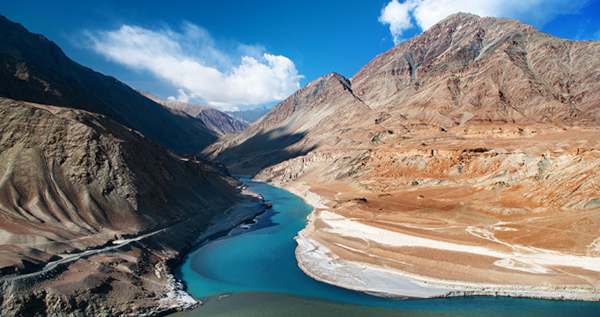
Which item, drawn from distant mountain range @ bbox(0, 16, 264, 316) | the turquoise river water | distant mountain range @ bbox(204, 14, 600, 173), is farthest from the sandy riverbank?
distant mountain range @ bbox(204, 14, 600, 173)

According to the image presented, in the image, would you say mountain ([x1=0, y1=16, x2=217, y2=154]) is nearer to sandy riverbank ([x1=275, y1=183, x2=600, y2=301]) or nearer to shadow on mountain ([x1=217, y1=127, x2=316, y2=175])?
shadow on mountain ([x1=217, y1=127, x2=316, y2=175])

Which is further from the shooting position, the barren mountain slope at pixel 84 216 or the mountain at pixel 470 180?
the mountain at pixel 470 180

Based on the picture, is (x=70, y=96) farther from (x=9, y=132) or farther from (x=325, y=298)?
(x=325, y=298)

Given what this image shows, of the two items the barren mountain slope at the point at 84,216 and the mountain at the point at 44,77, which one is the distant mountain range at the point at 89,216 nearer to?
the barren mountain slope at the point at 84,216

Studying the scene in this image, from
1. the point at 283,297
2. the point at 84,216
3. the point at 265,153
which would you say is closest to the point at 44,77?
the point at 84,216

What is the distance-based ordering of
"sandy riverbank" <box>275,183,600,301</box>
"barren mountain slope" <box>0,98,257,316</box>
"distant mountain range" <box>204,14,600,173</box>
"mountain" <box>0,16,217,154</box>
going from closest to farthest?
"barren mountain slope" <box>0,98,257,316</box> < "sandy riverbank" <box>275,183,600,301</box> < "mountain" <box>0,16,217,154</box> < "distant mountain range" <box>204,14,600,173</box>

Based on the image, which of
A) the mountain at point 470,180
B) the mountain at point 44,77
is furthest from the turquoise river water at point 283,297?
the mountain at point 44,77

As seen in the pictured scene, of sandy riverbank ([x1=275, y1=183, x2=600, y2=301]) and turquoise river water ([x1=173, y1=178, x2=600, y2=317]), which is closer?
turquoise river water ([x1=173, y1=178, x2=600, y2=317])
